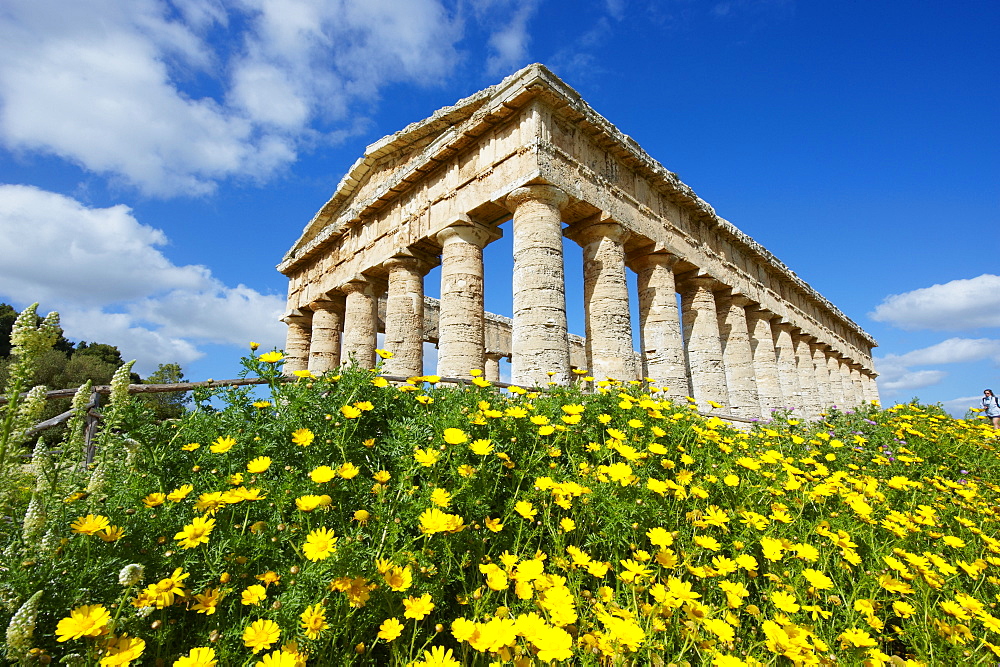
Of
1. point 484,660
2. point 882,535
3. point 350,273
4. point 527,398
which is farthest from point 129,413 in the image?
point 350,273

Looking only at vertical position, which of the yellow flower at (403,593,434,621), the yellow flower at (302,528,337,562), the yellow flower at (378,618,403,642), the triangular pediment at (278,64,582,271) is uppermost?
the triangular pediment at (278,64,582,271)

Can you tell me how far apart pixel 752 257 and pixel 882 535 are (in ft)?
58.2

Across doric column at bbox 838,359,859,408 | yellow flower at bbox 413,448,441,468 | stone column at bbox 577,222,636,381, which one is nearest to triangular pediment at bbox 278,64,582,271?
stone column at bbox 577,222,636,381

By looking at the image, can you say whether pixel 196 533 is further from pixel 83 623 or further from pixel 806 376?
pixel 806 376

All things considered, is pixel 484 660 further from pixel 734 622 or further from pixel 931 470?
pixel 931 470

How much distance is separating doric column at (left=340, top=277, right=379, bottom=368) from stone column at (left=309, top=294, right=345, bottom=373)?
65.2 inches

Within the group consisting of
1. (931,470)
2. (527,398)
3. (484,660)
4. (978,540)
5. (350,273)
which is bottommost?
(484,660)

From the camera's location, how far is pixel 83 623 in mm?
1546

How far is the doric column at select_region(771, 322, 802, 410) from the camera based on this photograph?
19.2 m

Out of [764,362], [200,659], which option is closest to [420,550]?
[200,659]

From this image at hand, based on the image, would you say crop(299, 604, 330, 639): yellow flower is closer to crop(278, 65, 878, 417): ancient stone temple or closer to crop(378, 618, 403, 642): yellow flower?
crop(378, 618, 403, 642): yellow flower

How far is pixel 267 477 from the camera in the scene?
106 inches

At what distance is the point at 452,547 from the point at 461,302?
1005 cm

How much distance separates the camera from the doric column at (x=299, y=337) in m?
19.5
